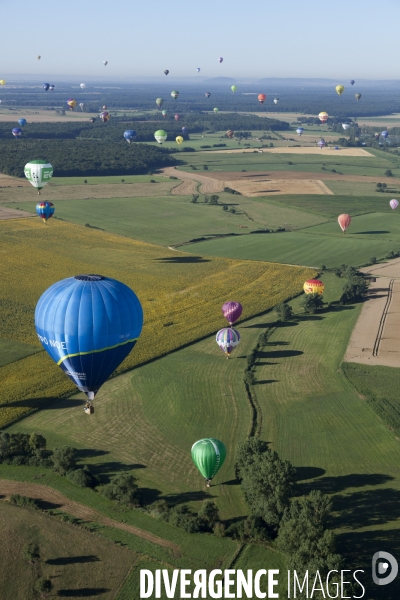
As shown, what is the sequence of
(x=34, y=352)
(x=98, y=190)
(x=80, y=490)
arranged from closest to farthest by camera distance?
(x=80, y=490) → (x=34, y=352) → (x=98, y=190)

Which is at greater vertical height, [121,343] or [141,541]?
[121,343]

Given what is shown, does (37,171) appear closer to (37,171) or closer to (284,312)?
(37,171)

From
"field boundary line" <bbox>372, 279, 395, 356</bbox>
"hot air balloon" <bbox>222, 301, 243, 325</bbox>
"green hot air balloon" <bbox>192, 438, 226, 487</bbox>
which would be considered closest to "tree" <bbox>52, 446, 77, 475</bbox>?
"green hot air balloon" <bbox>192, 438, 226, 487</bbox>

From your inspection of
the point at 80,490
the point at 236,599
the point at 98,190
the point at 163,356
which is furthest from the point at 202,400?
the point at 98,190

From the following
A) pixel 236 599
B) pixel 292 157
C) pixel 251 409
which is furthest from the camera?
pixel 292 157

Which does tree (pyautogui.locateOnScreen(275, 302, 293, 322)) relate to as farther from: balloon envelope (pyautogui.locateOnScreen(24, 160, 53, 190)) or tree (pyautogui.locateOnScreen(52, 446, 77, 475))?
balloon envelope (pyautogui.locateOnScreen(24, 160, 53, 190))

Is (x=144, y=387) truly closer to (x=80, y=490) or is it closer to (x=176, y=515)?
(x=80, y=490)
